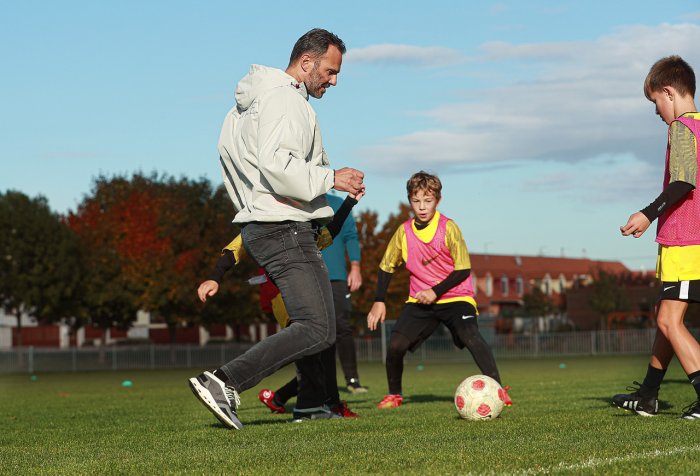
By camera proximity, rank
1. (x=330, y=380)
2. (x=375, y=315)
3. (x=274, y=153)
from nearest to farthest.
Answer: (x=274, y=153) → (x=330, y=380) → (x=375, y=315)

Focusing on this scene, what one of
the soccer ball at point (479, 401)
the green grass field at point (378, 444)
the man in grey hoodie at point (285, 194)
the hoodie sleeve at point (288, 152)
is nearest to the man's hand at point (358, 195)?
the man in grey hoodie at point (285, 194)

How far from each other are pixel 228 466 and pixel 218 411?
5.31 feet

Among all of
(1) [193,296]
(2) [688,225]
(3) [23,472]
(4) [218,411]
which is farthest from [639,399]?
(1) [193,296]

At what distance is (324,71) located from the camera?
666 centimetres

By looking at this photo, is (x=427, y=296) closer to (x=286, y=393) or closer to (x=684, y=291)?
(x=286, y=393)

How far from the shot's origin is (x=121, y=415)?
9.40 meters

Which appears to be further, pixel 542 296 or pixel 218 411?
pixel 542 296

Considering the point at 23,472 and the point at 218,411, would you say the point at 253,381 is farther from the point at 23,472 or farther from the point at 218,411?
the point at 23,472

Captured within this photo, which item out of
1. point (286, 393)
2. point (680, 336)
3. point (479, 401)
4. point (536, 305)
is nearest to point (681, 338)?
point (680, 336)

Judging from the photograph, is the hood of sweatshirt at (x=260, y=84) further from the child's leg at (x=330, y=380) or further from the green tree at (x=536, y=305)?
the green tree at (x=536, y=305)

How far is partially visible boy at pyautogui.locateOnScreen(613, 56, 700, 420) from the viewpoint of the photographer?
671cm

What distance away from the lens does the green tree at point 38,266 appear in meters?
44.1

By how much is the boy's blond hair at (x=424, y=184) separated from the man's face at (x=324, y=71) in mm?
2632

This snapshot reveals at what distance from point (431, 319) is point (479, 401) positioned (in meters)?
2.25
